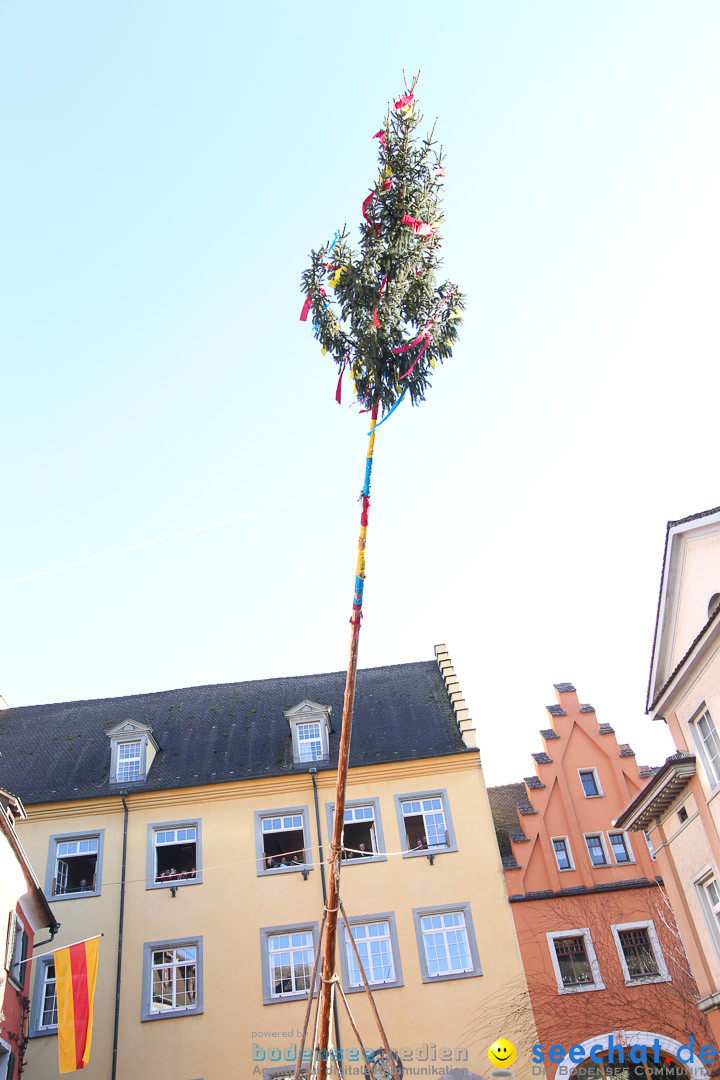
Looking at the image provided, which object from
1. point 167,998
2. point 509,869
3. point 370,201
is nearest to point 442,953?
point 509,869

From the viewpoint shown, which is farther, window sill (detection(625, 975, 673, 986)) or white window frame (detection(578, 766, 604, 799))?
white window frame (detection(578, 766, 604, 799))

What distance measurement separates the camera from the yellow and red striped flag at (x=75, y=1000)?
61.7ft

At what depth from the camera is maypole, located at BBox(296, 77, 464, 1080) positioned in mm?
10977

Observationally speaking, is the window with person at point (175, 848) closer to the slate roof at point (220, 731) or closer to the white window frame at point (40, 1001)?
the slate roof at point (220, 731)

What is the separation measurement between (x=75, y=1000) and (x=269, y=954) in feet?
16.4

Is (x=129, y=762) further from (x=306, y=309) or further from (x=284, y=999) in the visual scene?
(x=306, y=309)

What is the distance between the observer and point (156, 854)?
23891 mm

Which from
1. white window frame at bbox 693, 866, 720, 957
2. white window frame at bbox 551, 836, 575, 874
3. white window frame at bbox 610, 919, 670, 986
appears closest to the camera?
white window frame at bbox 693, 866, 720, 957

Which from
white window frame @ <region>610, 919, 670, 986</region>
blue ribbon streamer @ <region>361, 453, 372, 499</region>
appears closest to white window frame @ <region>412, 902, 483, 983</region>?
white window frame @ <region>610, 919, 670, 986</region>

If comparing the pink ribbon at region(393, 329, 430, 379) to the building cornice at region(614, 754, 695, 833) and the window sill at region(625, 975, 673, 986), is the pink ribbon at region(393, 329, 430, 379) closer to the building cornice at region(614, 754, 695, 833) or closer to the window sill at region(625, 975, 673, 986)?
the building cornice at region(614, 754, 695, 833)

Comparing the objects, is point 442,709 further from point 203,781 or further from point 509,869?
point 203,781

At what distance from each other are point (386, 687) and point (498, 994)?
1005 centimetres

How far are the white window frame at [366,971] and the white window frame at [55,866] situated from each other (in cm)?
647

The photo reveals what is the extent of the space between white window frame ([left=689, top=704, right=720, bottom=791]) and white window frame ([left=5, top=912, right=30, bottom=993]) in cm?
1463
